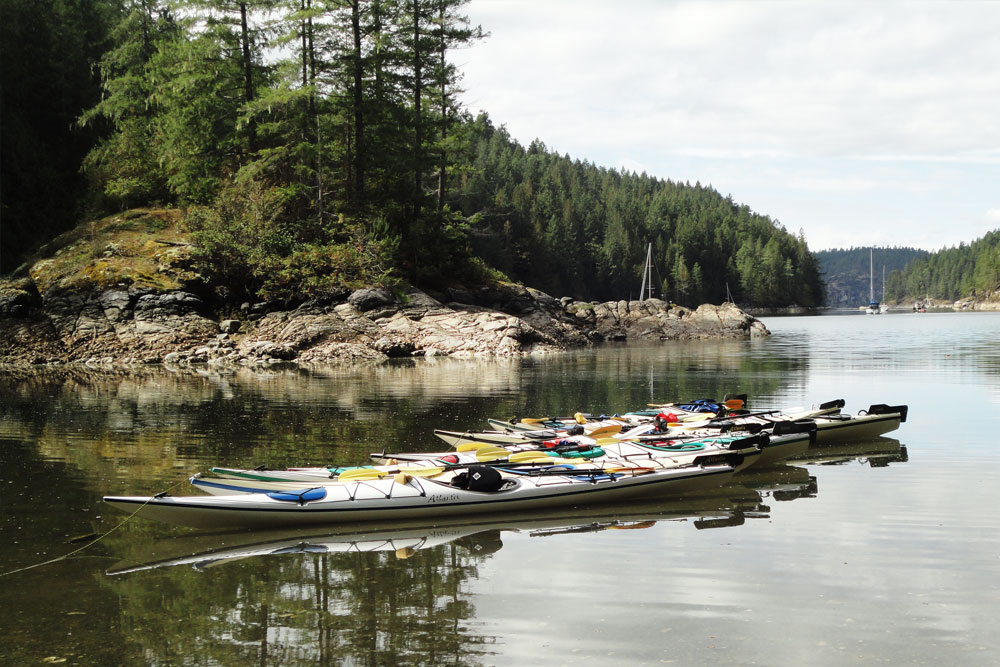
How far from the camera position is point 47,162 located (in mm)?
45688

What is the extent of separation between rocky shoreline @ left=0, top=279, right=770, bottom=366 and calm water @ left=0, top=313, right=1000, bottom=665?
18908 millimetres

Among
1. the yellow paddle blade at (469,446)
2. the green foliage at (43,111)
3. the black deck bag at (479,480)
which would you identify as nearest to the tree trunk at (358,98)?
the green foliage at (43,111)

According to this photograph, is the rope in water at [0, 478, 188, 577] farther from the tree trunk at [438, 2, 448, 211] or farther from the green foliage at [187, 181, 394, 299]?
the tree trunk at [438, 2, 448, 211]

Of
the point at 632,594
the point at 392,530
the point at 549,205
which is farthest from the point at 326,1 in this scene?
the point at 549,205

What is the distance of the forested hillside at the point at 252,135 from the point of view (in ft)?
132

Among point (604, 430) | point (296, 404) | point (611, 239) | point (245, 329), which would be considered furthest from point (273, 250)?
point (611, 239)

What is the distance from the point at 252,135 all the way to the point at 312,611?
39720 mm

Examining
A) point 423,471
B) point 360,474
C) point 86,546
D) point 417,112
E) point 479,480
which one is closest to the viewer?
point 86,546

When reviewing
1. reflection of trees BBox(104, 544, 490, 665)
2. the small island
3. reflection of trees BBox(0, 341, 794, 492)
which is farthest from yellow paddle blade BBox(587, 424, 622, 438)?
the small island

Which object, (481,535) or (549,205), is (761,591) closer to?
(481,535)

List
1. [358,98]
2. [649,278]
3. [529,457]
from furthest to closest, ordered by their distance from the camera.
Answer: [649,278] < [358,98] < [529,457]

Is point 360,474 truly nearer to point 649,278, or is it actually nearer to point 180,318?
point 180,318

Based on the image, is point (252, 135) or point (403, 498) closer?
point (403, 498)

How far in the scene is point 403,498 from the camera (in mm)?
10070
